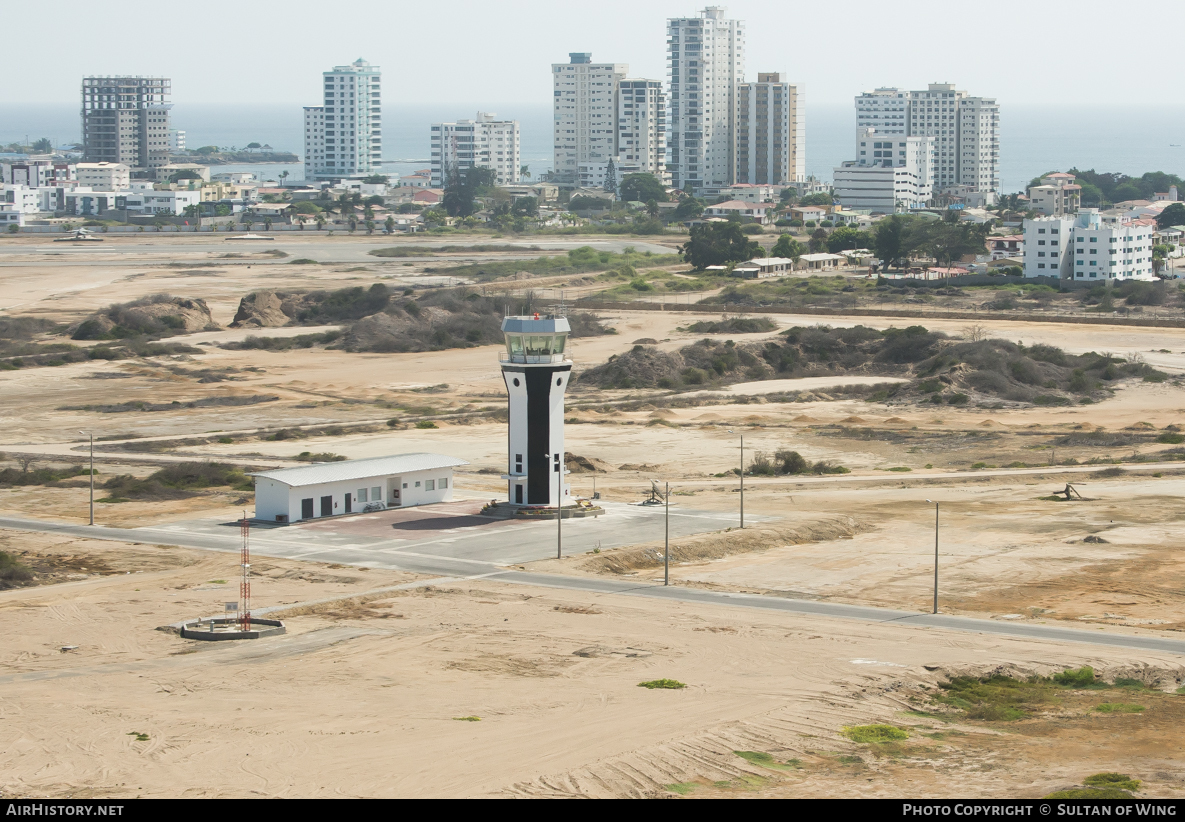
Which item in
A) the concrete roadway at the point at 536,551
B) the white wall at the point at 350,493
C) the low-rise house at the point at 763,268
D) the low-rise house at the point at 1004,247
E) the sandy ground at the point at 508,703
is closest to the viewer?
the sandy ground at the point at 508,703

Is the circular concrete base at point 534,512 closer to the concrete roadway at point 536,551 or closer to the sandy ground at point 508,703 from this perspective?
the concrete roadway at point 536,551

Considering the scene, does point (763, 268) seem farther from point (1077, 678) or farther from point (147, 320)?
point (1077, 678)

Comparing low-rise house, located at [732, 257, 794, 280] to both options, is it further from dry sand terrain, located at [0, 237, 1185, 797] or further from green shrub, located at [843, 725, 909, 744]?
green shrub, located at [843, 725, 909, 744]

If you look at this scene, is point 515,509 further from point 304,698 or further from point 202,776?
point 202,776

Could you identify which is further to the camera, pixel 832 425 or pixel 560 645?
pixel 832 425

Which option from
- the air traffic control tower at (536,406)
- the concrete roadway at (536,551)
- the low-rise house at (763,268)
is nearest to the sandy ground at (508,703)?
the concrete roadway at (536,551)
